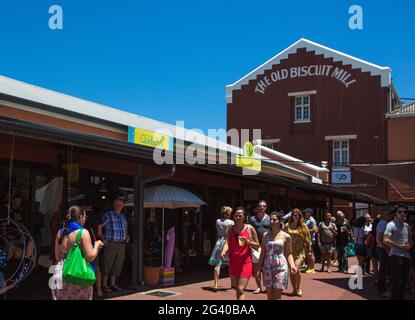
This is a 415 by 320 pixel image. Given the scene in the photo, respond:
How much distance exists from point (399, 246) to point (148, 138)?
22.3ft

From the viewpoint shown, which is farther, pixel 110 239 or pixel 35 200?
pixel 35 200

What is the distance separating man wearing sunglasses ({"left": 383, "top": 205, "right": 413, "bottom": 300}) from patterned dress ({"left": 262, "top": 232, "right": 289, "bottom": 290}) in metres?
2.16

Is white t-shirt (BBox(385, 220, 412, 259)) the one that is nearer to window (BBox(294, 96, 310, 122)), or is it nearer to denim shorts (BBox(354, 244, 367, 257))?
denim shorts (BBox(354, 244, 367, 257))

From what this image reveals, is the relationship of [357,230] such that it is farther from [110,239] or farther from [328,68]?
[328,68]

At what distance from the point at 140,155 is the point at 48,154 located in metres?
2.56

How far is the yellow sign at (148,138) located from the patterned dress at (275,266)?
561 centimetres

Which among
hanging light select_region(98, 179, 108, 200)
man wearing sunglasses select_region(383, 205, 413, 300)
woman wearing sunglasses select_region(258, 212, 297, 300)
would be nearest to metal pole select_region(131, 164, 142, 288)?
hanging light select_region(98, 179, 108, 200)

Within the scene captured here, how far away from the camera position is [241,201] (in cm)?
1720

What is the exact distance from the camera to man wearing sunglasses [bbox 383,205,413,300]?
8141 mm

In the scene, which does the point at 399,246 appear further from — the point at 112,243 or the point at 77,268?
the point at 77,268

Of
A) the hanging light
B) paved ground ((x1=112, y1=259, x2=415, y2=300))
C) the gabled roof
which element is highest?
the gabled roof
